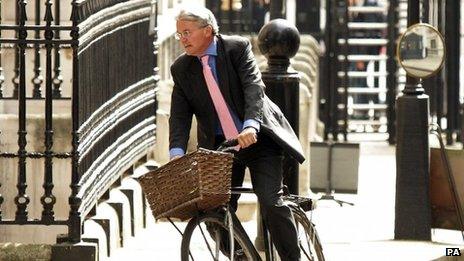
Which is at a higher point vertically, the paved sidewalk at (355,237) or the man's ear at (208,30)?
the man's ear at (208,30)

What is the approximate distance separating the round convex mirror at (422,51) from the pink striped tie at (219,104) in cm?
455

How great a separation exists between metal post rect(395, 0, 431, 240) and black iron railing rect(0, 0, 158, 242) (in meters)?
2.03

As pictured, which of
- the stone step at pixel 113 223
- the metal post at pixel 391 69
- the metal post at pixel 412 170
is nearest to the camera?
the stone step at pixel 113 223

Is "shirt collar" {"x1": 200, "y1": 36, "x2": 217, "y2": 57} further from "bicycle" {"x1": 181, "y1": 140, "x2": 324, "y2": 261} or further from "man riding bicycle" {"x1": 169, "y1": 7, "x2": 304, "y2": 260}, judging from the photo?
"bicycle" {"x1": 181, "y1": 140, "x2": 324, "y2": 261}

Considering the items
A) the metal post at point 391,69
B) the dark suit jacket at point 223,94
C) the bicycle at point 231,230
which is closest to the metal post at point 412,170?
the bicycle at point 231,230

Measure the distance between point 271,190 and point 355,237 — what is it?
14.1 ft

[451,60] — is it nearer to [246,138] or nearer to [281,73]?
[281,73]

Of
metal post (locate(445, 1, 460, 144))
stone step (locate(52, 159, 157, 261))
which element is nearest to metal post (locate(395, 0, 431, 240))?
stone step (locate(52, 159, 157, 261))

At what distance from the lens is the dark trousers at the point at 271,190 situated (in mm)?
11211

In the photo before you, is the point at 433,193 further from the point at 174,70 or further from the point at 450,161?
the point at 174,70

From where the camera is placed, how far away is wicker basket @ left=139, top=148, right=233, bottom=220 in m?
10.6

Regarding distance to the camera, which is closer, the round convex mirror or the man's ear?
the man's ear

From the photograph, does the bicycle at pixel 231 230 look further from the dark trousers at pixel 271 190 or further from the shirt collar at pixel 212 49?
the shirt collar at pixel 212 49

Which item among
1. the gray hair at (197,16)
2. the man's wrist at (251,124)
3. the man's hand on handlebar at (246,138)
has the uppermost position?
the gray hair at (197,16)
